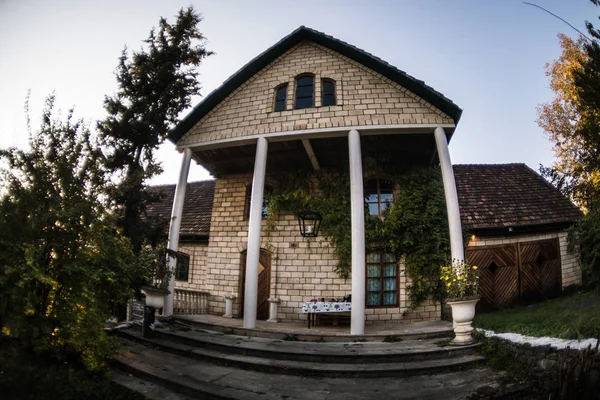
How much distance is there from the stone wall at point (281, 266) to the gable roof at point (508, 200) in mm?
3623

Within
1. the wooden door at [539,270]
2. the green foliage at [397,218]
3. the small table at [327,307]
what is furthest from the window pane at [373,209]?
the wooden door at [539,270]

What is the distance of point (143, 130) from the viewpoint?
809 cm

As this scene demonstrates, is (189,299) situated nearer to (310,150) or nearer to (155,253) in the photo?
(155,253)

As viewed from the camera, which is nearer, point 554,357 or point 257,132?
point 554,357

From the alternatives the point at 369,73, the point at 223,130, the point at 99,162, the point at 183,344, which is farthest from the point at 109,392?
the point at 369,73

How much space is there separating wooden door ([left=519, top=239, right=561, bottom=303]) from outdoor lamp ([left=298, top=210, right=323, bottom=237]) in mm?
7021

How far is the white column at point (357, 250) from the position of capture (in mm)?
6925

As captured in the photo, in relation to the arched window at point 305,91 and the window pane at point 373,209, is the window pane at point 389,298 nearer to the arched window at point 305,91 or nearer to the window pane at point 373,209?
the window pane at point 373,209

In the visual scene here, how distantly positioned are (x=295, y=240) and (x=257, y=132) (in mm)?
3809

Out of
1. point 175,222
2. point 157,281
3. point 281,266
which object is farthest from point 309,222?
point 157,281

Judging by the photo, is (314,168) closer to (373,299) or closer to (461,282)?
(373,299)

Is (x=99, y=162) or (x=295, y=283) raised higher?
(x=99, y=162)

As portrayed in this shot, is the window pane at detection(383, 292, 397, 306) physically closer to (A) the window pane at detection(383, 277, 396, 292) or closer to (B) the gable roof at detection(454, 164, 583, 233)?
(A) the window pane at detection(383, 277, 396, 292)

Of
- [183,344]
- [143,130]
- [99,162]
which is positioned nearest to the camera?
[99,162]
